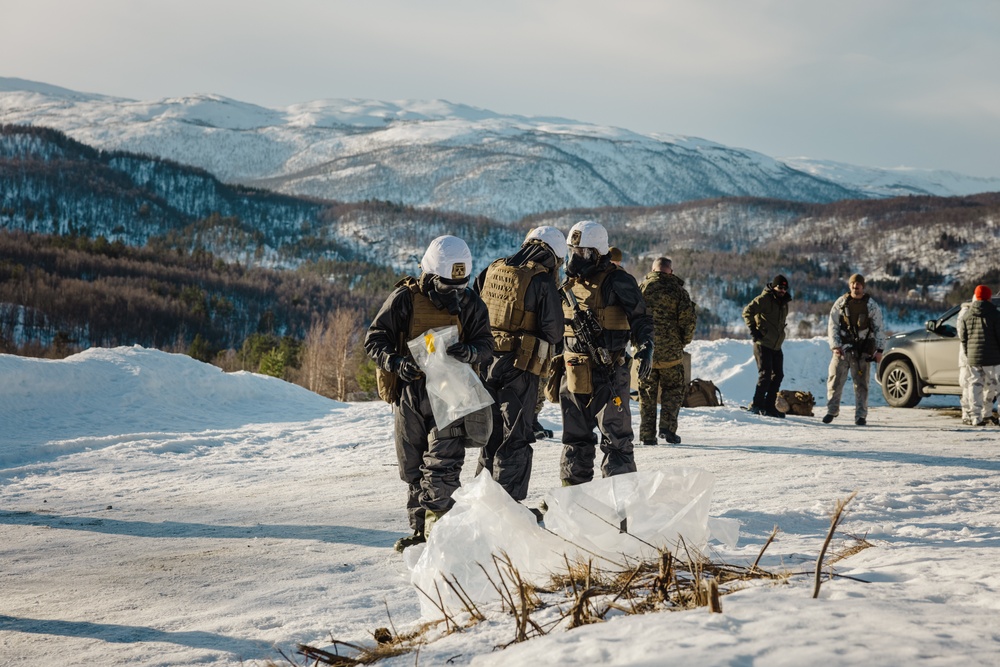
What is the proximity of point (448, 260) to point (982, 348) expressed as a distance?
27.5 ft

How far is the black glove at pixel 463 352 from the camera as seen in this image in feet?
15.6

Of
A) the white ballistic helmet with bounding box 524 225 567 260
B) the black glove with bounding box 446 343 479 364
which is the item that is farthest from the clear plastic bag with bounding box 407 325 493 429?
the white ballistic helmet with bounding box 524 225 567 260

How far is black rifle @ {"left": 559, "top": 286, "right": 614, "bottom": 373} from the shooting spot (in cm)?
607

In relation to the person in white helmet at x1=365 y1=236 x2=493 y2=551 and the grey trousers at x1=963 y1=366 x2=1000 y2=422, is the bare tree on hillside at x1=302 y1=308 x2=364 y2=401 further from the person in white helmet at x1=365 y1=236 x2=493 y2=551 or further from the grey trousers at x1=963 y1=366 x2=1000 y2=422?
the person in white helmet at x1=365 y1=236 x2=493 y2=551

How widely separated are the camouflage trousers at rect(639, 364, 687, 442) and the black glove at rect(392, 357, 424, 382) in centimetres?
458

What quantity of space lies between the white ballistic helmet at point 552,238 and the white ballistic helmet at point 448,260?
125 centimetres

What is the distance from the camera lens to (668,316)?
9102mm

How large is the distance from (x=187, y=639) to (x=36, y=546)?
2524 millimetres

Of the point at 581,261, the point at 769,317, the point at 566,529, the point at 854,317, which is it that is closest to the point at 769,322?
the point at 769,317

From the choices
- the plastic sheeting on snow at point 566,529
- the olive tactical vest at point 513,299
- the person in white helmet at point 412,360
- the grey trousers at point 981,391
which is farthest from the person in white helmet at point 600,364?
the grey trousers at point 981,391

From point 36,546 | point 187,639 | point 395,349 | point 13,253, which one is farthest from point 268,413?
point 13,253

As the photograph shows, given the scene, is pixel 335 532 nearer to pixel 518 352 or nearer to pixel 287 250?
pixel 518 352

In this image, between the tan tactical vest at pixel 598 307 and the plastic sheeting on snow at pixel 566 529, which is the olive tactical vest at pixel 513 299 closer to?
the tan tactical vest at pixel 598 307

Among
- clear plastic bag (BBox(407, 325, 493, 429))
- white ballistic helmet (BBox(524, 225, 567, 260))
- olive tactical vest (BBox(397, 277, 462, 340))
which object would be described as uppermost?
white ballistic helmet (BBox(524, 225, 567, 260))
